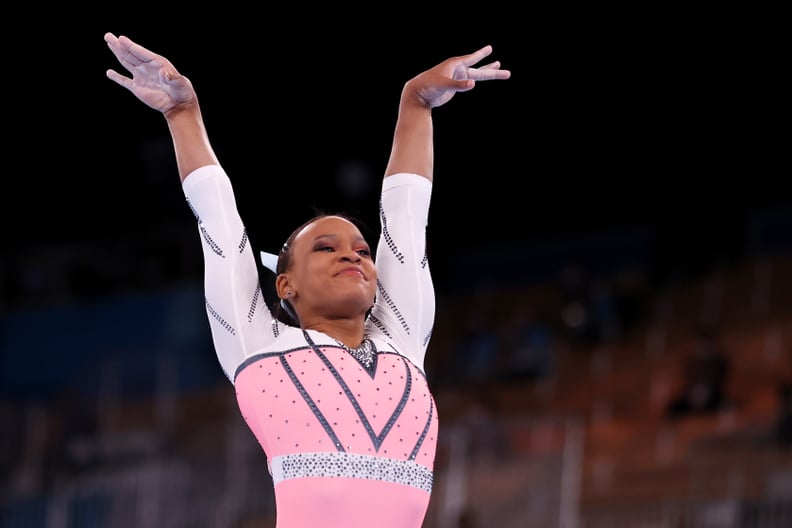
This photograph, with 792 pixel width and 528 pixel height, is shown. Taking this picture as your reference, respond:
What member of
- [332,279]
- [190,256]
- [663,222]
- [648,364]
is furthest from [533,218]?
[332,279]

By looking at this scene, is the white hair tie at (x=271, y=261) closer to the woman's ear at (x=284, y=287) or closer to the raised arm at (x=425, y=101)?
the woman's ear at (x=284, y=287)

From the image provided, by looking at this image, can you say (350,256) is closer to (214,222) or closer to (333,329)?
(333,329)

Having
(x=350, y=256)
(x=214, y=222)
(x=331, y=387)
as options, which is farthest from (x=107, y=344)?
(x=331, y=387)

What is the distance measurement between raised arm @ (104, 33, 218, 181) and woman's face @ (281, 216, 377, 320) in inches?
12.9

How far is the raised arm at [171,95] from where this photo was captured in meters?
3.03

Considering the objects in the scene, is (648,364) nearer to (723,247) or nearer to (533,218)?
(723,247)

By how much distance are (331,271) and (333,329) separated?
0.14 m

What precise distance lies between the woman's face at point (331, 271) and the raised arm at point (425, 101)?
0.28 meters

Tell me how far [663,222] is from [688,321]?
0.92 m

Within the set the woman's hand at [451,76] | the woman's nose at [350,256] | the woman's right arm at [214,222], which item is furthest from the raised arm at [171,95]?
the woman's hand at [451,76]

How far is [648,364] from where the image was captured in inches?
382

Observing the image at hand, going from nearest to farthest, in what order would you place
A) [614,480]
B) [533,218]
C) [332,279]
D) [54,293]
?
[332,279], [614,480], [533,218], [54,293]

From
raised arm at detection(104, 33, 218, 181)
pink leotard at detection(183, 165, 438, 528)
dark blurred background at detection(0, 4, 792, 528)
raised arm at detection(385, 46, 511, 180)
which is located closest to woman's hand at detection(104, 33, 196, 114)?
raised arm at detection(104, 33, 218, 181)

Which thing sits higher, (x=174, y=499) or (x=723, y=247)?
(x=723, y=247)
